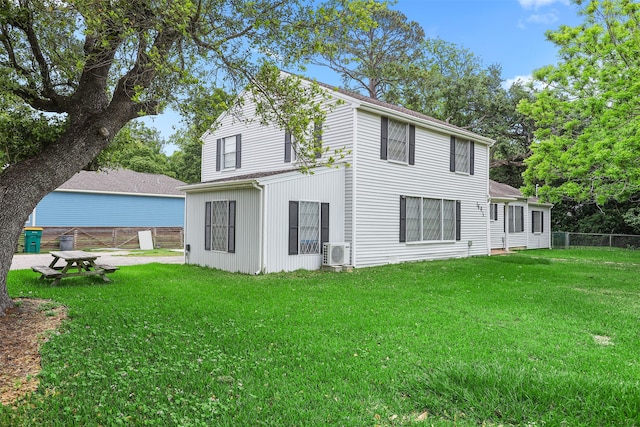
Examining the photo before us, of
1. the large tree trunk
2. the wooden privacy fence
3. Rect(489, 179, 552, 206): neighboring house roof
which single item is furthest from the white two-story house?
the wooden privacy fence

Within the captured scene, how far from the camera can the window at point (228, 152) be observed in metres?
15.5

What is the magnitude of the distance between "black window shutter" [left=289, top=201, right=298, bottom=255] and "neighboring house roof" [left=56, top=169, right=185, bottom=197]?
11107mm

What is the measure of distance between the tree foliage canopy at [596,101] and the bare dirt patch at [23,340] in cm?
1238

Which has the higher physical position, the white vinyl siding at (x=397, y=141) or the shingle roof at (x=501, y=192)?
the white vinyl siding at (x=397, y=141)

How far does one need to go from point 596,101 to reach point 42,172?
42.0 ft

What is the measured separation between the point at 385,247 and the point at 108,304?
831 centimetres

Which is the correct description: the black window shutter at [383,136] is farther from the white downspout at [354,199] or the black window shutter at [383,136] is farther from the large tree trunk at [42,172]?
the large tree trunk at [42,172]

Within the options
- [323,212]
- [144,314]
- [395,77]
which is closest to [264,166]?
[323,212]

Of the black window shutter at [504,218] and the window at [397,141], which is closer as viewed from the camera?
the window at [397,141]

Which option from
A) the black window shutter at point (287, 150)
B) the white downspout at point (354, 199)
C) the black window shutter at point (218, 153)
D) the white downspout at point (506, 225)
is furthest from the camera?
the white downspout at point (506, 225)

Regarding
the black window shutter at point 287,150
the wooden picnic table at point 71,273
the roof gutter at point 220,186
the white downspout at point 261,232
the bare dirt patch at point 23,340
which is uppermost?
the black window shutter at point 287,150

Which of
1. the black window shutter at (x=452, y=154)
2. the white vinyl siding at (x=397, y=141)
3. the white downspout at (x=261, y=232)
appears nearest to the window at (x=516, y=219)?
the black window shutter at (x=452, y=154)

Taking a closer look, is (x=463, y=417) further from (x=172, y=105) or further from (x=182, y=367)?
(x=172, y=105)

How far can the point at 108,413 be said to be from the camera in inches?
123
